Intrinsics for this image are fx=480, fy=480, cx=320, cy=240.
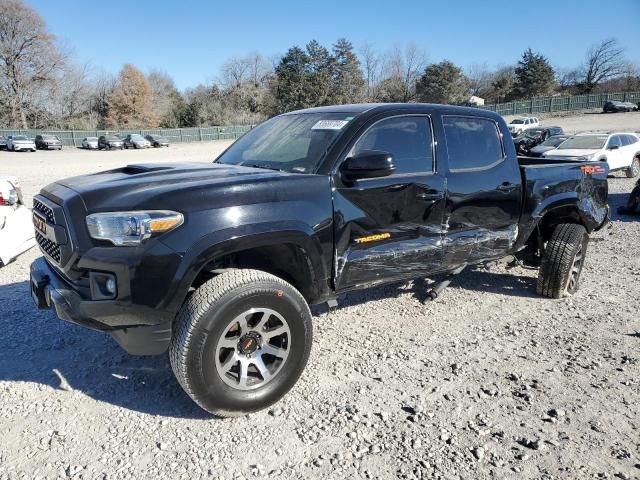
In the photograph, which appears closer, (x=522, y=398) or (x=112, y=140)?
(x=522, y=398)

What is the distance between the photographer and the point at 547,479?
243 cm

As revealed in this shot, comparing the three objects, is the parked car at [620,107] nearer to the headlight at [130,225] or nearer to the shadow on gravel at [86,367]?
the shadow on gravel at [86,367]

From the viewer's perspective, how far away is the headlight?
8.50 ft

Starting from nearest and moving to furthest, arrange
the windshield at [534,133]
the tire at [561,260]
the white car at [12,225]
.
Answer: the tire at [561,260], the white car at [12,225], the windshield at [534,133]

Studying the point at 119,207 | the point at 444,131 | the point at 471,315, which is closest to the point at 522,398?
the point at 471,315

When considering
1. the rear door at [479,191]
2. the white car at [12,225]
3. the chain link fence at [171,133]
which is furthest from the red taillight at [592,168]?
the chain link fence at [171,133]

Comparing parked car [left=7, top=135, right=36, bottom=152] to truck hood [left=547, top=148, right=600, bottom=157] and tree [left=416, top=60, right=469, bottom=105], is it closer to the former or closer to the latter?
truck hood [left=547, top=148, right=600, bottom=157]

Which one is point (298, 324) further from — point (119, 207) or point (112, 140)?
point (112, 140)

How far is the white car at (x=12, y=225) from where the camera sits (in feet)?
18.5

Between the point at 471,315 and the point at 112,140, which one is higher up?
the point at 112,140

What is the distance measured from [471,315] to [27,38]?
67080 mm

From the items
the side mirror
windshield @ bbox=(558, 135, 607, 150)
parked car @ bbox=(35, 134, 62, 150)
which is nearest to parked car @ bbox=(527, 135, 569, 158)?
windshield @ bbox=(558, 135, 607, 150)

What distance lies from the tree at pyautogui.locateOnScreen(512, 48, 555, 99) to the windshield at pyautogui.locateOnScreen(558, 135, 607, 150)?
2539 inches

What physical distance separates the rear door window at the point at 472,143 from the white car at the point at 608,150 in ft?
40.1
